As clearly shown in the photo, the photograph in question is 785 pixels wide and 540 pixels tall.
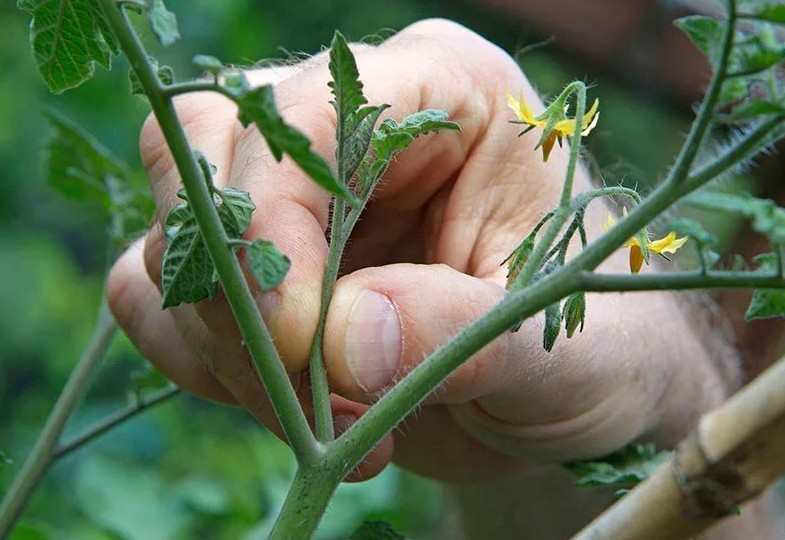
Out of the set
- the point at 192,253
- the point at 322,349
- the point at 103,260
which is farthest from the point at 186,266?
the point at 103,260

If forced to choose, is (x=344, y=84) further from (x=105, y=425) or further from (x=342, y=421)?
(x=105, y=425)

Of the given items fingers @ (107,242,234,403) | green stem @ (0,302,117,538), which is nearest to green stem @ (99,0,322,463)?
green stem @ (0,302,117,538)

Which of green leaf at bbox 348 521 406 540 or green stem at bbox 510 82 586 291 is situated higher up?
green stem at bbox 510 82 586 291

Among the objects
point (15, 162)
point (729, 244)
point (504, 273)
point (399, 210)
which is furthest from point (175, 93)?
point (15, 162)

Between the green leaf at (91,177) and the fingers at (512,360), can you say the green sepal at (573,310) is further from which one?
the green leaf at (91,177)

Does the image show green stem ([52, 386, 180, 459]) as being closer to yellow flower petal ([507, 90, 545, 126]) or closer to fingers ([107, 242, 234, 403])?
fingers ([107, 242, 234, 403])
